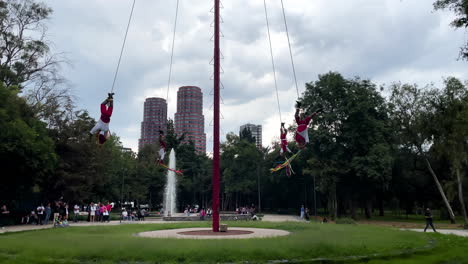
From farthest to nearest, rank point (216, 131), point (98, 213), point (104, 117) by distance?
point (98, 213) < point (216, 131) < point (104, 117)

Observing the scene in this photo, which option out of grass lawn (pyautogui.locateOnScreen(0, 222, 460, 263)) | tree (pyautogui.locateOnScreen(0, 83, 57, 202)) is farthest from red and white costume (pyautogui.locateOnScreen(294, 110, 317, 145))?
tree (pyautogui.locateOnScreen(0, 83, 57, 202))

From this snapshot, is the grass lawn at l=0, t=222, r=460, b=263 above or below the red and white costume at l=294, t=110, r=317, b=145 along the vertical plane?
below

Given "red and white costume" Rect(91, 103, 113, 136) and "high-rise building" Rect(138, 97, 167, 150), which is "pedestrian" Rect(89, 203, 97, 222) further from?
"high-rise building" Rect(138, 97, 167, 150)

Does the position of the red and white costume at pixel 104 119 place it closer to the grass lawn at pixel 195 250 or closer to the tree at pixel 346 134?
the grass lawn at pixel 195 250

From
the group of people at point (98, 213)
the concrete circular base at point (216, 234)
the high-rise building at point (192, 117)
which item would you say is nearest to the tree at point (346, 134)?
the group of people at point (98, 213)

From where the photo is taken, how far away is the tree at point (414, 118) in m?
43.3

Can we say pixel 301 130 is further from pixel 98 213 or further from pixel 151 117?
pixel 151 117

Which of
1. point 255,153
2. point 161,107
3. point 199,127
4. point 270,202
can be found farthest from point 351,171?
point 161,107

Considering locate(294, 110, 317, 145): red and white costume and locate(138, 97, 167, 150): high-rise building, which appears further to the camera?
locate(138, 97, 167, 150): high-rise building

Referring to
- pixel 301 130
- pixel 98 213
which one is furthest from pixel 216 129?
pixel 98 213

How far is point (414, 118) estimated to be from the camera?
4553 centimetres

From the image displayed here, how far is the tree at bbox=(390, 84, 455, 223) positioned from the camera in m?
43.3

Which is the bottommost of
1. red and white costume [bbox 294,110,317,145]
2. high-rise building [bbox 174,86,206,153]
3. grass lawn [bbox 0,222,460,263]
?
grass lawn [bbox 0,222,460,263]

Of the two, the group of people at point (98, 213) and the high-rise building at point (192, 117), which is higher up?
the high-rise building at point (192, 117)
